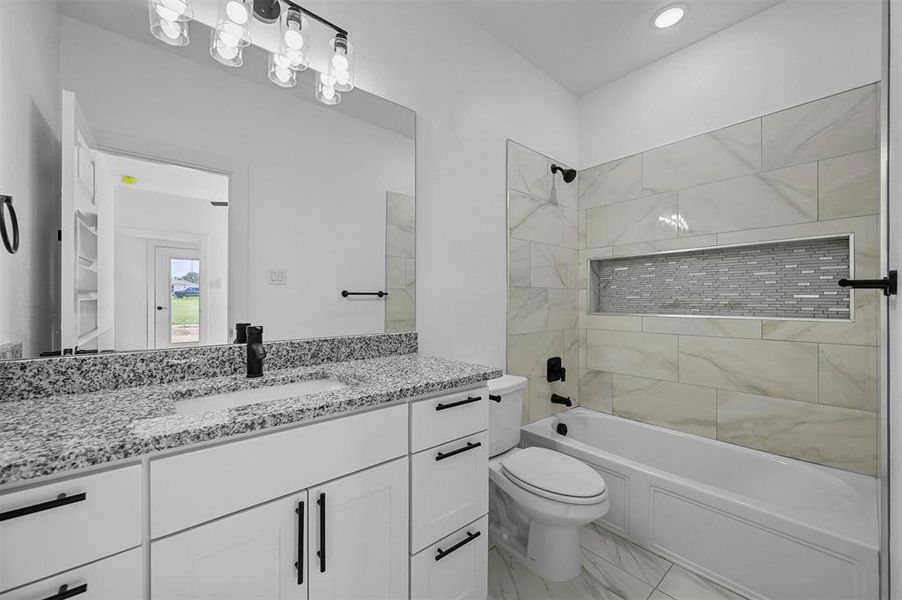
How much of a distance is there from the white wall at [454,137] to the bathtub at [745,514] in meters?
0.88

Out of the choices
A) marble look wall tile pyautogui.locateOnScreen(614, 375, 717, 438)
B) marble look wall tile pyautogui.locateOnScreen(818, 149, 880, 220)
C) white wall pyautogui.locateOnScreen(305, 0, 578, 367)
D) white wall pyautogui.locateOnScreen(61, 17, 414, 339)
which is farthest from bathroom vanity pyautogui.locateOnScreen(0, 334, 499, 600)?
marble look wall tile pyautogui.locateOnScreen(818, 149, 880, 220)

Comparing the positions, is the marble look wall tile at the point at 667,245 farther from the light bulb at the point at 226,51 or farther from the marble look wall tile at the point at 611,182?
the light bulb at the point at 226,51

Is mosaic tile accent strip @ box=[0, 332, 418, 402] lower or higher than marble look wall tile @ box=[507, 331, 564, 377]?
higher

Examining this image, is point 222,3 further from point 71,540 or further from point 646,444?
point 646,444

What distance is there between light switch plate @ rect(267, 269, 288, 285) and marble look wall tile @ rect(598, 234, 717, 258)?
2.08 m

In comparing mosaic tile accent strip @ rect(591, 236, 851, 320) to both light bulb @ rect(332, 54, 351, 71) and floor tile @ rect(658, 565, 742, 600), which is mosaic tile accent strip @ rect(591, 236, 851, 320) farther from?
light bulb @ rect(332, 54, 351, 71)

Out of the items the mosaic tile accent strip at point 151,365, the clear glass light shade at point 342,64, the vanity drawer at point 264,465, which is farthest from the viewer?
the clear glass light shade at point 342,64

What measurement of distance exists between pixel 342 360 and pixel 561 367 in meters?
1.54

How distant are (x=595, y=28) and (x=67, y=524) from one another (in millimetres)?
2806

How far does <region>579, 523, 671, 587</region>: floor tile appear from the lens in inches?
67.2

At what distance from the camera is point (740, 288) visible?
7.00ft

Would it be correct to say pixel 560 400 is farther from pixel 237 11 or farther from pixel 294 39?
pixel 237 11

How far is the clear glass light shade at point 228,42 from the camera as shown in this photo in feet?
4.15

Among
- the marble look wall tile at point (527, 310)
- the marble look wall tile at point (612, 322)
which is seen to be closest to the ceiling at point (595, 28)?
the marble look wall tile at point (527, 310)
